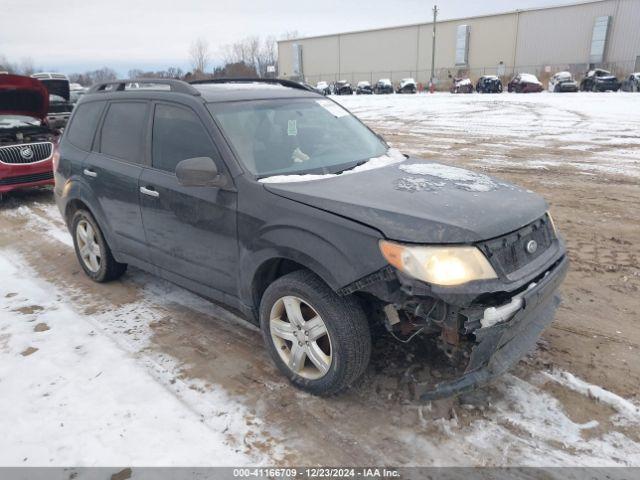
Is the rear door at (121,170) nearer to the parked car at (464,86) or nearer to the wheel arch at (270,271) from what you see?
the wheel arch at (270,271)

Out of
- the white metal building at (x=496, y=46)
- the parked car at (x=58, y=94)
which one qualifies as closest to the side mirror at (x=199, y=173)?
the parked car at (x=58, y=94)

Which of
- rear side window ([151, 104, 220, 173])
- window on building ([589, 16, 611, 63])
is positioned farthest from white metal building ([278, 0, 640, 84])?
rear side window ([151, 104, 220, 173])

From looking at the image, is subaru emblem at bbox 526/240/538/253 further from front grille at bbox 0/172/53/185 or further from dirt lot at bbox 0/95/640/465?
front grille at bbox 0/172/53/185

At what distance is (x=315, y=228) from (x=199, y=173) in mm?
947

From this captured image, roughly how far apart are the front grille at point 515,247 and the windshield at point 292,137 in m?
1.31

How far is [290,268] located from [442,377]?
122 centimetres

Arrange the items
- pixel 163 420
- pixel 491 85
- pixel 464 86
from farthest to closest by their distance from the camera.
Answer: pixel 464 86
pixel 491 85
pixel 163 420

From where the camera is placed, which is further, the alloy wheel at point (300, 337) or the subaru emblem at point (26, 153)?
the subaru emblem at point (26, 153)

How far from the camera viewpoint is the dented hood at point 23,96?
8.21 meters

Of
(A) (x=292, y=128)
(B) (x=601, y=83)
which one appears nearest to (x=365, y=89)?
(B) (x=601, y=83)

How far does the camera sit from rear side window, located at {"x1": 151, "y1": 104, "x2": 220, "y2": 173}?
3.62m

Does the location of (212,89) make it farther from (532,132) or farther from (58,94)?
(532,132)

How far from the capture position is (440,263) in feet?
8.45

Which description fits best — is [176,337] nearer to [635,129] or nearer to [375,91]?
[635,129]
